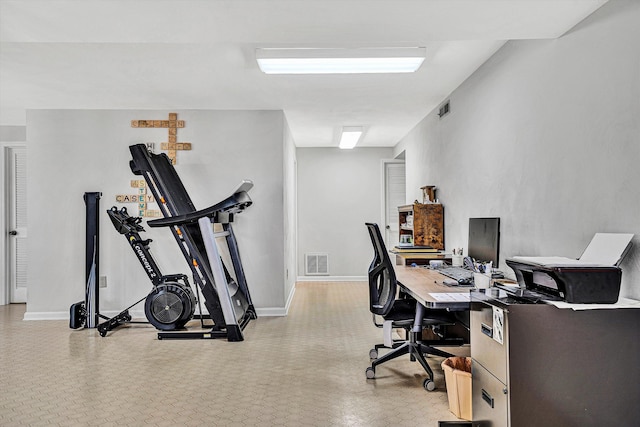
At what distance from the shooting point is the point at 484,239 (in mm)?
3939

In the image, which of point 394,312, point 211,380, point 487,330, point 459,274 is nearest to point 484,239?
point 459,274

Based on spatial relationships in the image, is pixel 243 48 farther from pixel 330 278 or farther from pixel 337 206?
pixel 330 278

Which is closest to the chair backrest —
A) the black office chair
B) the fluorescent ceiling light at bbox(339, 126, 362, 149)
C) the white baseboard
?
the black office chair

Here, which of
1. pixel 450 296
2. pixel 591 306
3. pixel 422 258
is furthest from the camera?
pixel 422 258

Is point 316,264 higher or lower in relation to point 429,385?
higher

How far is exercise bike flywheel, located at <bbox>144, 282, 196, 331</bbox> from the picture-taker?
4664 millimetres

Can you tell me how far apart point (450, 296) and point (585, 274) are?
942 mm

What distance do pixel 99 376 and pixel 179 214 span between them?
67.9 inches

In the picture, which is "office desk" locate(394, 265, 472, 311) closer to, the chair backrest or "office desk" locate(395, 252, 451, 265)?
the chair backrest

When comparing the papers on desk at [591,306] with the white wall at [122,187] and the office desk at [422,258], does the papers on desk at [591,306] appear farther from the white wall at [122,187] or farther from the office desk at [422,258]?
the white wall at [122,187]

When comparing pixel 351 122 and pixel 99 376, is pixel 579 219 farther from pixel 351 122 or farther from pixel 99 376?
pixel 351 122

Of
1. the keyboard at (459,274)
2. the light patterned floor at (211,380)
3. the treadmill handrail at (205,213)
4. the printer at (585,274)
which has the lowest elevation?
the light patterned floor at (211,380)

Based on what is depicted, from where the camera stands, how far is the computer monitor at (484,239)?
370 cm

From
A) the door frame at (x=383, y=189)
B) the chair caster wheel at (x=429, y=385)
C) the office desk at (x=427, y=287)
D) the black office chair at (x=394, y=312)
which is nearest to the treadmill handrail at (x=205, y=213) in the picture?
the black office chair at (x=394, y=312)
